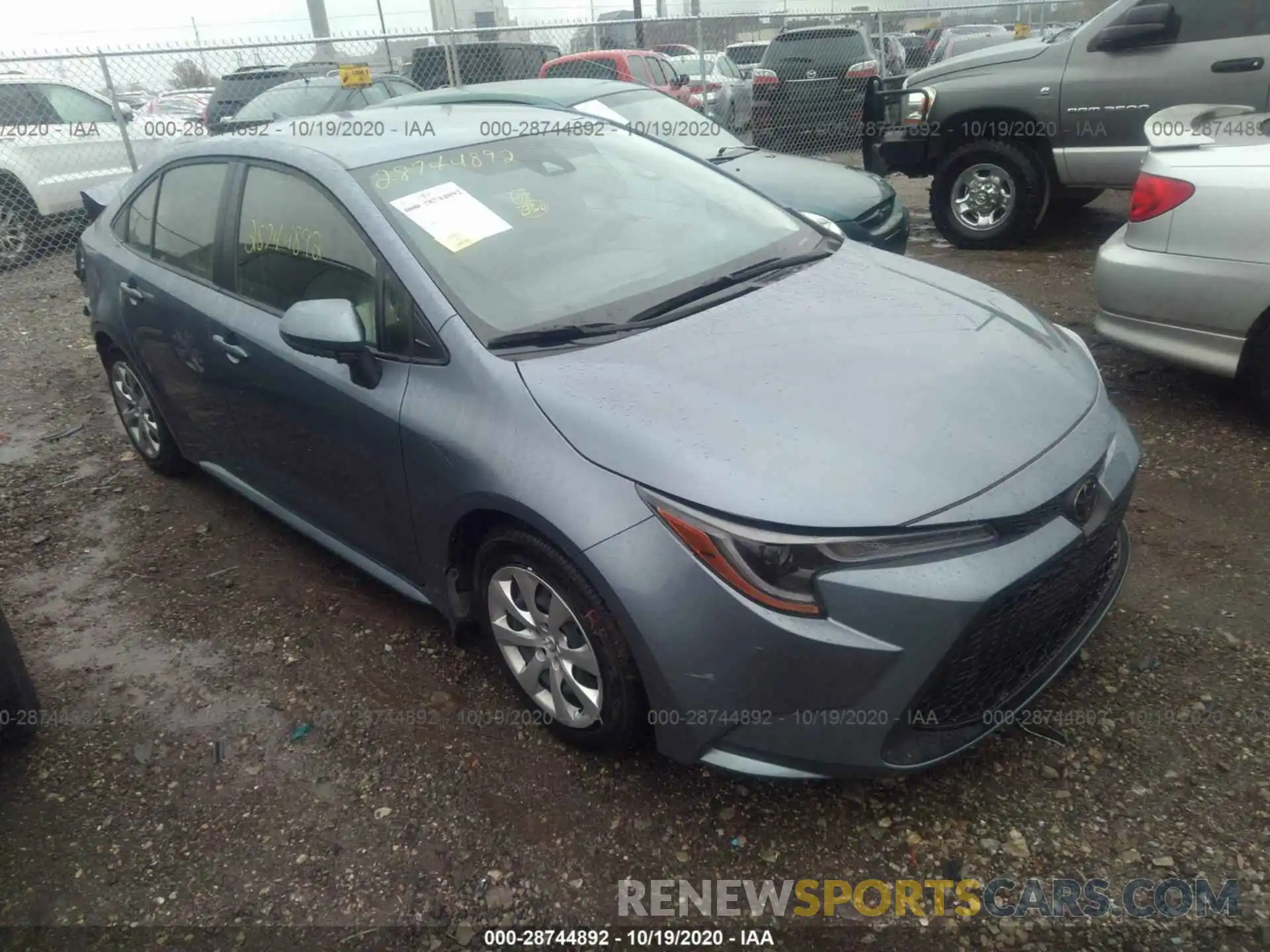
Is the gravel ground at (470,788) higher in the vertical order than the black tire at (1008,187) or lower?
lower

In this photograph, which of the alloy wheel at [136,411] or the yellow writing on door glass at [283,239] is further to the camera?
the alloy wheel at [136,411]

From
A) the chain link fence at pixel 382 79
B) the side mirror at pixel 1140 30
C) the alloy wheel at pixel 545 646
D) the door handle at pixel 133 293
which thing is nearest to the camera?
the alloy wheel at pixel 545 646

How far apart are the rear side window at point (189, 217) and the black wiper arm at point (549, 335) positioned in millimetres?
1573

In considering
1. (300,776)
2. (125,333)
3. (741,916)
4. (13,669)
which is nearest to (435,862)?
(300,776)

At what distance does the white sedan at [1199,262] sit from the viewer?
355 cm

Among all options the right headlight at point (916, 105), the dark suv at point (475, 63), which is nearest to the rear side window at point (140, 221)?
the right headlight at point (916, 105)

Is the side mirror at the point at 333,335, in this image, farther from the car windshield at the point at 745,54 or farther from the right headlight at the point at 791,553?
the car windshield at the point at 745,54

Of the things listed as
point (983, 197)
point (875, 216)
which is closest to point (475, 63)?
point (983, 197)

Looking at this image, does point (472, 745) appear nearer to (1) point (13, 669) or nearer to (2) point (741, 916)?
(2) point (741, 916)

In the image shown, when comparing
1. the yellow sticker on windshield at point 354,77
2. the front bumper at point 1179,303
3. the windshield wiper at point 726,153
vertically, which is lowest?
the front bumper at point 1179,303

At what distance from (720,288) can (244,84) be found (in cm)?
1112

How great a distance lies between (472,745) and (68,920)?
107 centimetres

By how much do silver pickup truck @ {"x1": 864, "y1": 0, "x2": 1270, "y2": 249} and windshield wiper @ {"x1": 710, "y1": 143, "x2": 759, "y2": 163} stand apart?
58.3 inches

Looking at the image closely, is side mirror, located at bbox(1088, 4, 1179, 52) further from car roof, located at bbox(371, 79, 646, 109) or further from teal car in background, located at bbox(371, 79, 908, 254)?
car roof, located at bbox(371, 79, 646, 109)
